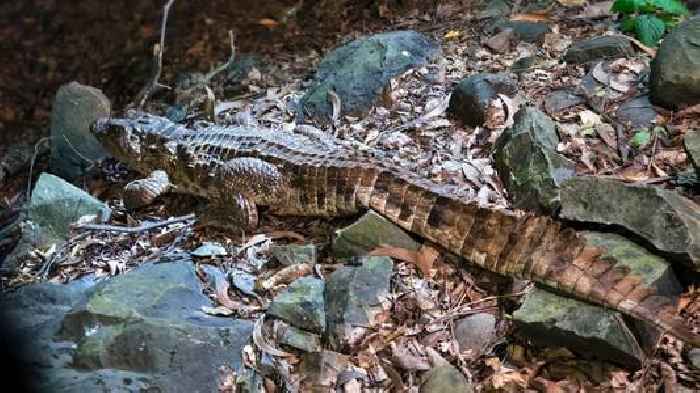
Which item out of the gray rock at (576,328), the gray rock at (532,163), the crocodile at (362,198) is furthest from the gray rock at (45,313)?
the gray rock at (532,163)

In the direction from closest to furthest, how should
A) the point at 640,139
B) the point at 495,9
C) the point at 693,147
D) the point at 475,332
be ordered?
the point at 475,332, the point at 693,147, the point at 640,139, the point at 495,9

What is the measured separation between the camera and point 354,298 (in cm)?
289

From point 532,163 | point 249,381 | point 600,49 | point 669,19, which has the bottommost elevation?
point 249,381

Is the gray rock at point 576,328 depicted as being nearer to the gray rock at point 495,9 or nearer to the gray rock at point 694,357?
the gray rock at point 694,357

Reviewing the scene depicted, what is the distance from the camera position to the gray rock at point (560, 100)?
394cm

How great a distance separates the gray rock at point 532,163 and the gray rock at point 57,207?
7.80ft

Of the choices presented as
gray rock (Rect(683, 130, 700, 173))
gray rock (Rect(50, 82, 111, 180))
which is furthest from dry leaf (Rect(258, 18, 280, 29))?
gray rock (Rect(683, 130, 700, 173))

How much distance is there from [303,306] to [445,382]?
0.72 m

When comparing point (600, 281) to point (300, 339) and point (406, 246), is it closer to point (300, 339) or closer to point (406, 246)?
point (406, 246)

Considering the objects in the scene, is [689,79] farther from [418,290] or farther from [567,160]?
[418,290]

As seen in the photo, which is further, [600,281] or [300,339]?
[300,339]

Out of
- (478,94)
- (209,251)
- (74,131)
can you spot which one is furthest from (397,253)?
(74,131)

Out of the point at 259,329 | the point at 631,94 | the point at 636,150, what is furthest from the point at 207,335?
the point at 631,94

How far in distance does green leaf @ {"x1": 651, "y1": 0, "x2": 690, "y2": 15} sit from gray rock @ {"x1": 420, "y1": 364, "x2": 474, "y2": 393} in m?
2.92
